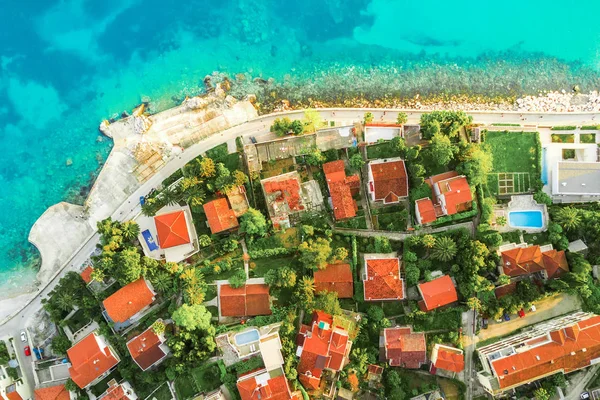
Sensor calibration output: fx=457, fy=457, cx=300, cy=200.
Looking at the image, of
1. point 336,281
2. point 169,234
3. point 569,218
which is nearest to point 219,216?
point 169,234

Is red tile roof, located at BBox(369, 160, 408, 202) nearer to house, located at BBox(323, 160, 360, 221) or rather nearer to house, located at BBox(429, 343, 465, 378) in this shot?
house, located at BBox(323, 160, 360, 221)

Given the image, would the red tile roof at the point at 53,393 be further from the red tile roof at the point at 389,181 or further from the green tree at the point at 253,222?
the red tile roof at the point at 389,181

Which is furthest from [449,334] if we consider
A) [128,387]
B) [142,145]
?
[142,145]

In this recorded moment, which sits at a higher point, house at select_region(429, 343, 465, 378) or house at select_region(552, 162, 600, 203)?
house at select_region(552, 162, 600, 203)

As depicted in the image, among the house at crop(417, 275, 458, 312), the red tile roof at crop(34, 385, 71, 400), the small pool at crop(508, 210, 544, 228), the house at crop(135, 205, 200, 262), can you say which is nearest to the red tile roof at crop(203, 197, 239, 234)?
the house at crop(135, 205, 200, 262)

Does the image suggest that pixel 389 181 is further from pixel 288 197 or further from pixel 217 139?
pixel 217 139

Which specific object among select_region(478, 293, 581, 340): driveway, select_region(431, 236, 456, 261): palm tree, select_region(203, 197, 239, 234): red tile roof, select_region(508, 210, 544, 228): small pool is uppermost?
select_region(203, 197, 239, 234): red tile roof

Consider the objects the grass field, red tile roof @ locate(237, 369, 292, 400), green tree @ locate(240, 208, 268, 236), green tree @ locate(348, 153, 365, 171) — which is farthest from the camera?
the grass field
